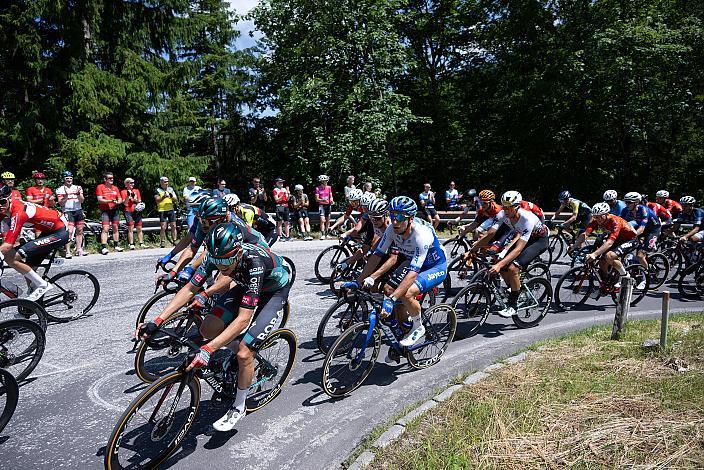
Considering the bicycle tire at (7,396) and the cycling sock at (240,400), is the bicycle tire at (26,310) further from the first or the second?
the cycling sock at (240,400)

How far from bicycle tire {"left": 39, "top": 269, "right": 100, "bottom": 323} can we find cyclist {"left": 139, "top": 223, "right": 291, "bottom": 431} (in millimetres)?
3916

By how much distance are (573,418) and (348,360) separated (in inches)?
94.7

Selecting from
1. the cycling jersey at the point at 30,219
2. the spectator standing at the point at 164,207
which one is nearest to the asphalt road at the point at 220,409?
the cycling jersey at the point at 30,219

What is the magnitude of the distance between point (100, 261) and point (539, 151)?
24031 millimetres

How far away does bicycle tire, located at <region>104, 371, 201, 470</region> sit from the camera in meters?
3.69

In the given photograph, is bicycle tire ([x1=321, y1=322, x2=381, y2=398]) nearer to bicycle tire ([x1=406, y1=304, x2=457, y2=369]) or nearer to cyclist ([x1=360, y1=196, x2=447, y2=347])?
cyclist ([x1=360, y1=196, x2=447, y2=347])

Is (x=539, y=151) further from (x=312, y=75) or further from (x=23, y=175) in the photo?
(x=23, y=175)

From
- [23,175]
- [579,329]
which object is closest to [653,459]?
[579,329]

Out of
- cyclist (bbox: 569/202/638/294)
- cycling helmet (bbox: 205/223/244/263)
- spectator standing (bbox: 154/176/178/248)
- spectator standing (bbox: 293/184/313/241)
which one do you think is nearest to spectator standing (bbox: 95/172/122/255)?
spectator standing (bbox: 154/176/178/248)

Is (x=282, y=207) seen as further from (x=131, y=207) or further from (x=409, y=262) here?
(x=409, y=262)

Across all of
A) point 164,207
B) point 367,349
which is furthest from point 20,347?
point 164,207

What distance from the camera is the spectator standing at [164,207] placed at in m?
14.3

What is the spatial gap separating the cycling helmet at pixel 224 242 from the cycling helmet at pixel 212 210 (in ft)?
3.43

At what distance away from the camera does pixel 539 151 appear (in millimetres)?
27547
